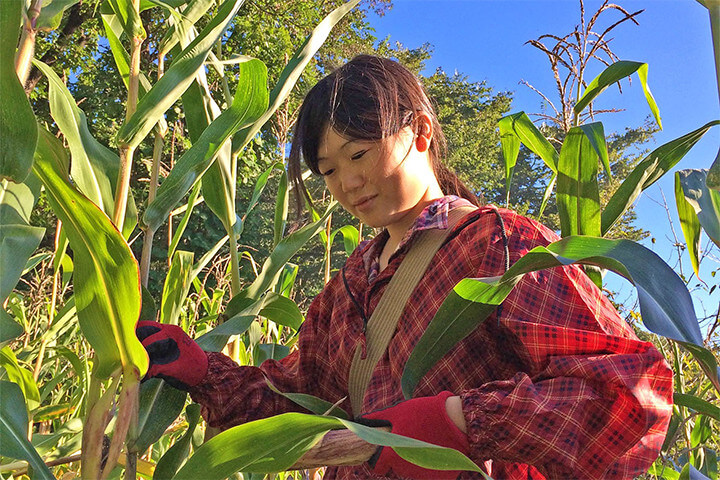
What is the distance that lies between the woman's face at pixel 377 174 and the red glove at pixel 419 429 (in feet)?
1.26

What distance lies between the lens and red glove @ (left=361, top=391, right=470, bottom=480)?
0.68 metres

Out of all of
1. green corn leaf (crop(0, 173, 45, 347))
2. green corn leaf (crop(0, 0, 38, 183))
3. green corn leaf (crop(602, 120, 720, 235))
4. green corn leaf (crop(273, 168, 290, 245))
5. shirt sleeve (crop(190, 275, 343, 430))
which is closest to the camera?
green corn leaf (crop(0, 0, 38, 183))

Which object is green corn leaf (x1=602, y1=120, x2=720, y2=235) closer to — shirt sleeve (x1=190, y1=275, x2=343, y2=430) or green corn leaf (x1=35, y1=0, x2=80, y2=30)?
shirt sleeve (x1=190, y1=275, x2=343, y2=430)

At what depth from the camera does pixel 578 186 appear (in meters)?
0.92

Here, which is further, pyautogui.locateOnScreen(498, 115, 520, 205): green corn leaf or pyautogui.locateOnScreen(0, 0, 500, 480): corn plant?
pyautogui.locateOnScreen(498, 115, 520, 205): green corn leaf

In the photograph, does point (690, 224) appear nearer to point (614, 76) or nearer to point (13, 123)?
point (614, 76)

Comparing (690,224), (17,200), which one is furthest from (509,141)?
(17,200)

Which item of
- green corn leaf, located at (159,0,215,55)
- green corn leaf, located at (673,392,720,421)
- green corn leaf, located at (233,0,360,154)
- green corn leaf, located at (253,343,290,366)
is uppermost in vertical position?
green corn leaf, located at (159,0,215,55)

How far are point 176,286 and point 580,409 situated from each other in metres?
0.63

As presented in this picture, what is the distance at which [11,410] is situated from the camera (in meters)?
0.66

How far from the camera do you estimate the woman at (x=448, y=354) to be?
68cm

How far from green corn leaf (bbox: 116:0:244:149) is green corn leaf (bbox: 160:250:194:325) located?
29 centimetres

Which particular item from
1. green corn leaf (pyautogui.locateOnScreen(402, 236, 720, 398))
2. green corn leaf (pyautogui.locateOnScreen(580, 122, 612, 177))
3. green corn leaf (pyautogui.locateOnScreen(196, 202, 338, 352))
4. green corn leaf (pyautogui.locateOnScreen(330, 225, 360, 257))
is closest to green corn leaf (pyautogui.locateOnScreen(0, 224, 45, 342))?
green corn leaf (pyautogui.locateOnScreen(196, 202, 338, 352))

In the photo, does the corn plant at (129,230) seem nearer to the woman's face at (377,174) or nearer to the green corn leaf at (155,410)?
the green corn leaf at (155,410)
